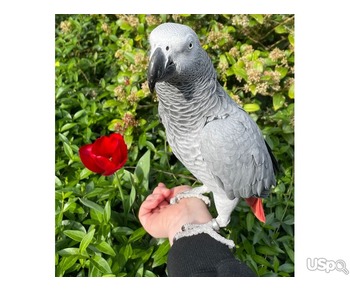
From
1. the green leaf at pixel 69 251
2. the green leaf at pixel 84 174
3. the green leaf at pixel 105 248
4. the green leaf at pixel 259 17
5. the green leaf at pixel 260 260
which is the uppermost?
the green leaf at pixel 259 17

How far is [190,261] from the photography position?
1.08m

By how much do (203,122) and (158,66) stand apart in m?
0.23

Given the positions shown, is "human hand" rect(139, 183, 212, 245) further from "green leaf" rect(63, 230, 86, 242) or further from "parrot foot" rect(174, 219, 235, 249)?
"green leaf" rect(63, 230, 86, 242)

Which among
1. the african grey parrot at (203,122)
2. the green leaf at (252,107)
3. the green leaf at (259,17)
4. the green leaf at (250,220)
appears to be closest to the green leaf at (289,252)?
the green leaf at (250,220)

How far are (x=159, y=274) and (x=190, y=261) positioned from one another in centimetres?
19

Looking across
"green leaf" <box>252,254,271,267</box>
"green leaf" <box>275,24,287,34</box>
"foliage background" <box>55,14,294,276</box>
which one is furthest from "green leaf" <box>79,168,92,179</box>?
"green leaf" <box>275,24,287,34</box>

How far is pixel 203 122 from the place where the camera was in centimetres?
99

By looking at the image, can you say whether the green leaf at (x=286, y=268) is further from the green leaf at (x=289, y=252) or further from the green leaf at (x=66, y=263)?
the green leaf at (x=66, y=263)

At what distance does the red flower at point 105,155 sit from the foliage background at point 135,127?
150 mm

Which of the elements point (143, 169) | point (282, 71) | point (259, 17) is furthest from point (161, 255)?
point (259, 17)

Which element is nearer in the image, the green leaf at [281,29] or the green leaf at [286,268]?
the green leaf at [286,268]

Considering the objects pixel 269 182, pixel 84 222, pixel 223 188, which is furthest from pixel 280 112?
pixel 84 222

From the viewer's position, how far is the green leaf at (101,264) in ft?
3.63

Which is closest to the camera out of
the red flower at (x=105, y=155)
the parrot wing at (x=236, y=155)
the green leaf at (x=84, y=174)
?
the parrot wing at (x=236, y=155)
